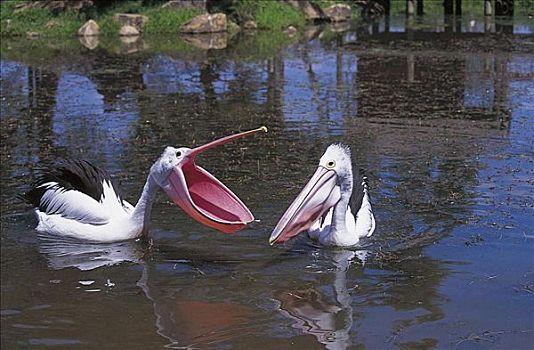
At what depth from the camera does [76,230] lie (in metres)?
5.82

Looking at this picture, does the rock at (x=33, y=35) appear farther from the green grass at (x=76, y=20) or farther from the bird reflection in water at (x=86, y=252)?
the bird reflection in water at (x=86, y=252)

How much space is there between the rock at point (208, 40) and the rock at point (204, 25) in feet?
0.67

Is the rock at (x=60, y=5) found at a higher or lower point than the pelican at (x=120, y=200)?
higher

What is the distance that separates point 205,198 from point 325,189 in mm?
714

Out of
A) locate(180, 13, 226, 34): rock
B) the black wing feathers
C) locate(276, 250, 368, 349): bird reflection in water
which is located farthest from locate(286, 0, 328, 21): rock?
locate(276, 250, 368, 349): bird reflection in water

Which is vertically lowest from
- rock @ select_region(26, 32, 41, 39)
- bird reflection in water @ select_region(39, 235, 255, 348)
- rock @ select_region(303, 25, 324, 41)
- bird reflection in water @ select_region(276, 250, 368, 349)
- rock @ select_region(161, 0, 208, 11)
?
bird reflection in water @ select_region(276, 250, 368, 349)

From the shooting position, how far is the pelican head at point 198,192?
17.9 feet

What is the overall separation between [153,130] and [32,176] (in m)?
2.21

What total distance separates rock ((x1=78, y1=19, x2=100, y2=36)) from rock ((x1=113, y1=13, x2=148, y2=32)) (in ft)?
1.96

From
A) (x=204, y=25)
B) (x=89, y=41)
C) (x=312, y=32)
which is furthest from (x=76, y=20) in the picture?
(x=312, y=32)

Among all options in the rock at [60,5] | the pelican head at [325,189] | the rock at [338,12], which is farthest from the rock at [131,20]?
the pelican head at [325,189]

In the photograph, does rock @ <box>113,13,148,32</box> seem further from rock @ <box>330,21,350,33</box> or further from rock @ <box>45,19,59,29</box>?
rock @ <box>330,21,350,33</box>

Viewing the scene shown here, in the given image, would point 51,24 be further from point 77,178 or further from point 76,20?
point 77,178

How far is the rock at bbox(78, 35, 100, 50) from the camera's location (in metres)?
18.9
